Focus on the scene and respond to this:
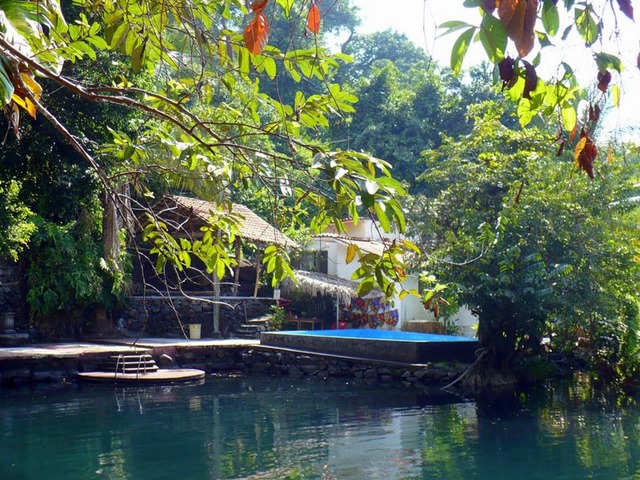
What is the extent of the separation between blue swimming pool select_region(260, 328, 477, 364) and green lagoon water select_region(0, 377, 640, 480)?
1.16 meters

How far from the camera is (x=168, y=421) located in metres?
9.95

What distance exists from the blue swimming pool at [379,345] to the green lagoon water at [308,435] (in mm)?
1161

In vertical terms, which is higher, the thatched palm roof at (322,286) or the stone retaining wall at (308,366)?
the thatched palm roof at (322,286)

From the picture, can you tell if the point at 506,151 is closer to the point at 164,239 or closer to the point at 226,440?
the point at 226,440

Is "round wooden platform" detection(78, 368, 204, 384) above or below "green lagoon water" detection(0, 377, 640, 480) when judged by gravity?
above

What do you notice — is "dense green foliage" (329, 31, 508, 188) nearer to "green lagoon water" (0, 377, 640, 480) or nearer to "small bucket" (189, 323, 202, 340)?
"small bucket" (189, 323, 202, 340)

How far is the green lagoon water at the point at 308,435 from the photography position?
760cm

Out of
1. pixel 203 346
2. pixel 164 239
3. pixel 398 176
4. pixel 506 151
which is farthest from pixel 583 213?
pixel 398 176

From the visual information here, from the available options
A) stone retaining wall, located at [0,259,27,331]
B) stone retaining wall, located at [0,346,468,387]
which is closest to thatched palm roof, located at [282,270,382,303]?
stone retaining wall, located at [0,346,468,387]

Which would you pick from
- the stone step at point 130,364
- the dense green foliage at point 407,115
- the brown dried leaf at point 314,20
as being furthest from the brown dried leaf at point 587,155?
the dense green foliage at point 407,115

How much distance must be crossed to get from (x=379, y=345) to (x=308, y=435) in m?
5.43

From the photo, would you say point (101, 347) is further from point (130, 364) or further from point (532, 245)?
point (532, 245)

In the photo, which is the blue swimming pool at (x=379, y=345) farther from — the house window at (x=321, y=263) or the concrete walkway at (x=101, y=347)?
the house window at (x=321, y=263)

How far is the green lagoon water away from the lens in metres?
7.60
